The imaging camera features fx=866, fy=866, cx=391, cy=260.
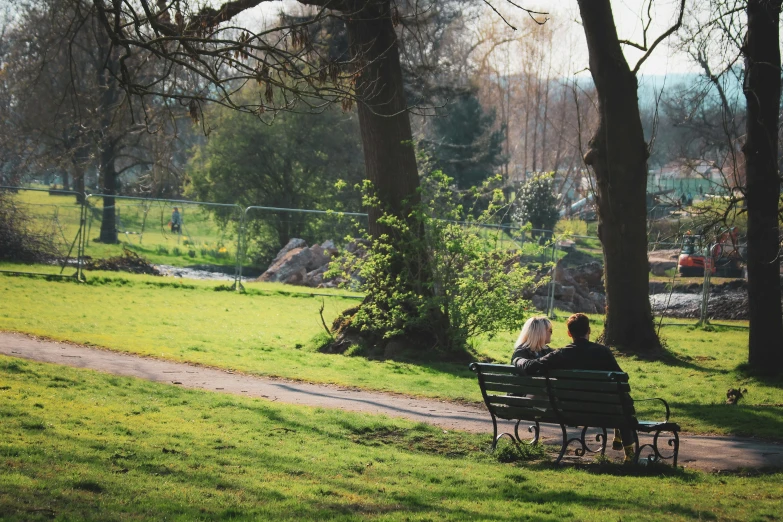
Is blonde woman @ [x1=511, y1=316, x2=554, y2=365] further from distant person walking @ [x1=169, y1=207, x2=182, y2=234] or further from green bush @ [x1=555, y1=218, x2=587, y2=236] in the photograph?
green bush @ [x1=555, y1=218, x2=587, y2=236]

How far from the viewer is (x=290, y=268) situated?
31734 millimetres

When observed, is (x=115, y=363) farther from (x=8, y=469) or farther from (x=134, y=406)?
(x=8, y=469)

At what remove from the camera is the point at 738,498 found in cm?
673

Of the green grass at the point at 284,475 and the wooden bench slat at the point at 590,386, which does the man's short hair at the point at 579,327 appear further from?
the green grass at the point at 284,475

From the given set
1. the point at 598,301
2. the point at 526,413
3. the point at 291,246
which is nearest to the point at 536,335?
the point at 526,413

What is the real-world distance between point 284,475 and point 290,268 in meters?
24.8

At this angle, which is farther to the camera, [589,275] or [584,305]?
[589,275]

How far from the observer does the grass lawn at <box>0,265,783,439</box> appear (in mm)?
12945

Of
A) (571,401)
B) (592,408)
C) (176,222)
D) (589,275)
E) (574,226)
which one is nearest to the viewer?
(592,408)

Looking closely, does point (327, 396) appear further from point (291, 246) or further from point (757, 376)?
point (291, 246)

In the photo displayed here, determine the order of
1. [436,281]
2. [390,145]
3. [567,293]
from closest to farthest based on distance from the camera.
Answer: [436,281] < [390,145] < [567,293]

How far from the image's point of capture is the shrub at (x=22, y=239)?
2836cm

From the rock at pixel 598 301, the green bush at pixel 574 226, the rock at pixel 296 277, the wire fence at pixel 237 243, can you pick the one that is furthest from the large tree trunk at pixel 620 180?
the green bush at pixel 574 226

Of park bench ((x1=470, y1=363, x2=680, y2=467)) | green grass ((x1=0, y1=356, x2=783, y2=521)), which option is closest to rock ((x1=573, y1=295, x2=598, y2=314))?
green grass ((x1=0, y1=356, x2=783, y2=521))
